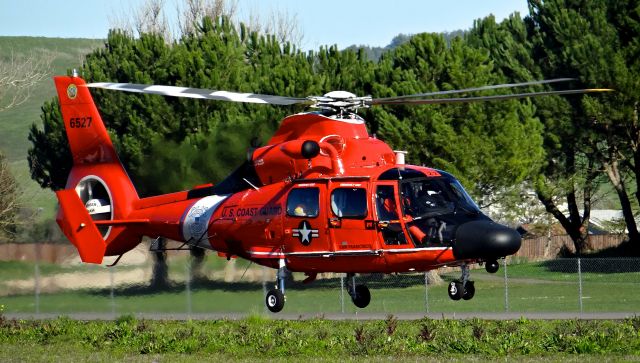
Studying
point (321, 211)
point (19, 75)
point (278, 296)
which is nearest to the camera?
point (321, 211)

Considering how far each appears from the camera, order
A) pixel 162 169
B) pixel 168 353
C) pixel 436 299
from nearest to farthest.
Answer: pixel 168 353 < pixel 162 169 < pixel 436 299

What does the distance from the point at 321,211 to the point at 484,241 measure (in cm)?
386

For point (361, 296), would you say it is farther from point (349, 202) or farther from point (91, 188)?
point (91, 188)

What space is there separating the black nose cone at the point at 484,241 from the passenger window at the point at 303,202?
3.41m

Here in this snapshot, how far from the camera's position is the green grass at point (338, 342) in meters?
25.5

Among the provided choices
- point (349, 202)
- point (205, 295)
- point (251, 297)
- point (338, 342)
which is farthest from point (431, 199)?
point (251, 297)

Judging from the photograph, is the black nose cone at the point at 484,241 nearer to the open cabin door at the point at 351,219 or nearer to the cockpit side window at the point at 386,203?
the cockpit side window at the point at 386,203

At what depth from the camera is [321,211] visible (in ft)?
80.4

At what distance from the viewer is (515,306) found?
4303 cm

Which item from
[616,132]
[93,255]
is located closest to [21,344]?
[93,255]

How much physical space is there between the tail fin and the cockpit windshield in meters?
8.62

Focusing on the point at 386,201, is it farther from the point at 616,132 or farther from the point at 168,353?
the point at 616,132

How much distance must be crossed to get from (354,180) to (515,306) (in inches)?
802

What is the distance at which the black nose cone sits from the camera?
22.3 metres
